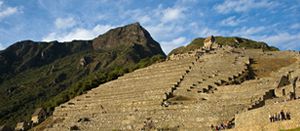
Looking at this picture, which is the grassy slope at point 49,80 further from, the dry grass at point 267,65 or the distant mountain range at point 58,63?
the dry grass at point 267,65

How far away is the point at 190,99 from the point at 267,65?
54.7 ft

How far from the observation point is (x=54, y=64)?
558 ft

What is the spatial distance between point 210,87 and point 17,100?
278 feet

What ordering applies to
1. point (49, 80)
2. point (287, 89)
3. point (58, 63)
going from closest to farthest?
point (287, 89) → point (49, 80) → point (58, 63)

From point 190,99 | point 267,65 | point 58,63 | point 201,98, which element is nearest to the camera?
point 201,98

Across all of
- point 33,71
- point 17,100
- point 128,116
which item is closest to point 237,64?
point 128,116

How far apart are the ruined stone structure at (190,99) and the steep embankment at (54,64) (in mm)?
41873

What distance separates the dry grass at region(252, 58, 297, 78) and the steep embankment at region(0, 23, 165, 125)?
43.2 metres

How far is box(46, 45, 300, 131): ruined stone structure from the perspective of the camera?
105 feet

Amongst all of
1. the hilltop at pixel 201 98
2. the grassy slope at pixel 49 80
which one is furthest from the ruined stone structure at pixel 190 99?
the grassy slope at pixel 49 80

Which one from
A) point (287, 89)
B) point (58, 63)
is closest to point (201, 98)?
point (287, 89)

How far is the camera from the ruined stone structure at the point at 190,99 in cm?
3198

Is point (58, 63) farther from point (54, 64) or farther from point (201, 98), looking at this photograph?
point (201, 98)

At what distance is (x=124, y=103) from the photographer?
45250 millimetres
